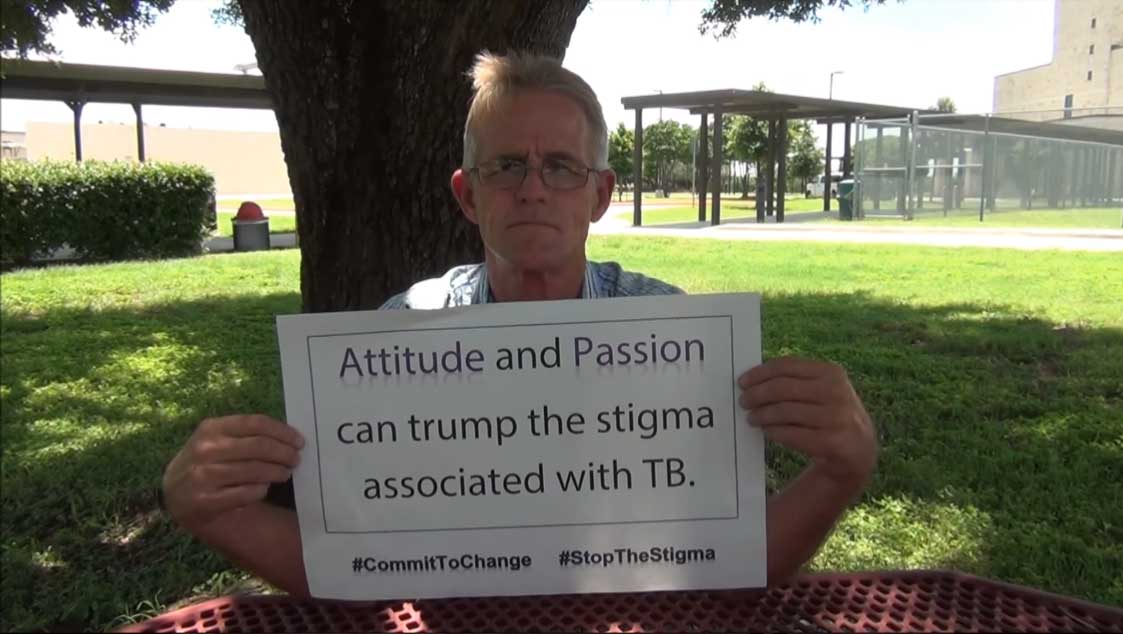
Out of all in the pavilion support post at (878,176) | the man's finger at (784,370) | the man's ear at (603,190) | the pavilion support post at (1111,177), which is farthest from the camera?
the pavilion support post at (878,176)

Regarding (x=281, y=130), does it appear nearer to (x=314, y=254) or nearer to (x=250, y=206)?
(x=314, y=254)

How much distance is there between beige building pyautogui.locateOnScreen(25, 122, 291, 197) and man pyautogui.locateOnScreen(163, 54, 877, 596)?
63.6m

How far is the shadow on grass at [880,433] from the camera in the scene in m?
3.03

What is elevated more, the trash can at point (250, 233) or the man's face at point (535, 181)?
the man's face at point (535, 181)

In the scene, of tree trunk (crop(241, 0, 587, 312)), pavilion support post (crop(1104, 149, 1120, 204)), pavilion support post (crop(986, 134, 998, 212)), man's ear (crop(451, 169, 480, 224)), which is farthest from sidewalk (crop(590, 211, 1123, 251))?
man's ear (crop(451, 169, 480, 224))

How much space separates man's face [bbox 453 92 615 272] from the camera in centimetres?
161

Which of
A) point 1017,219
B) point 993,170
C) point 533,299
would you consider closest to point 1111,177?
point 1017,219

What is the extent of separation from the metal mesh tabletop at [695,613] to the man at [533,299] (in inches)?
2.6

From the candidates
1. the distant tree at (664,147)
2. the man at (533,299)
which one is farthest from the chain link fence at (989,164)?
the distant tree at (664,147)

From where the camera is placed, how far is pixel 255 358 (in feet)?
19.9

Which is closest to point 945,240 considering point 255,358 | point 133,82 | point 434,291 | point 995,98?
point 255,358

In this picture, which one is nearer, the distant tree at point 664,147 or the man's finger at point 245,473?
the man's finger at point 245,473

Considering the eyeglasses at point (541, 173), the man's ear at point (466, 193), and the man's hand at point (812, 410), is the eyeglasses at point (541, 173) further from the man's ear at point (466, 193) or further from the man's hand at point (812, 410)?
the man's hand at point (812, 410)

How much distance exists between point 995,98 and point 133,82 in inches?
1024
